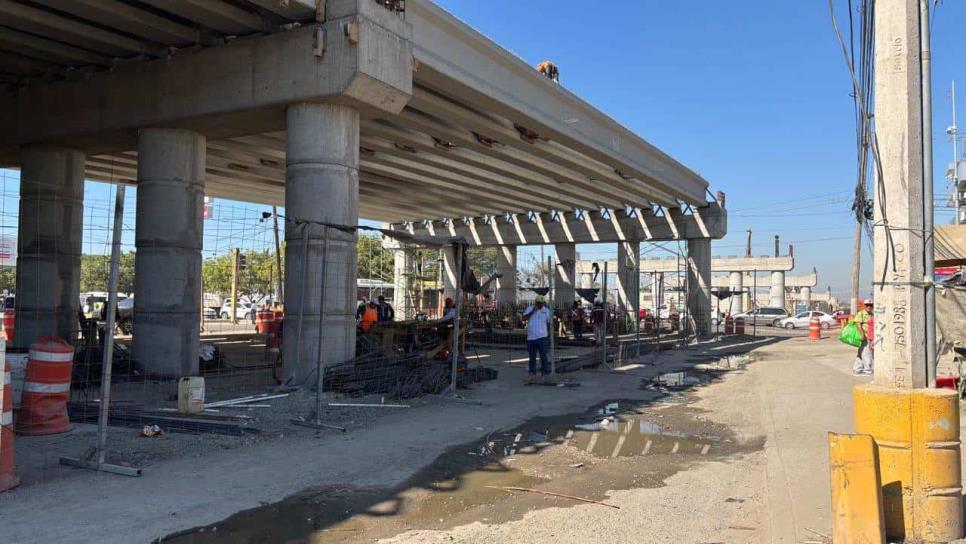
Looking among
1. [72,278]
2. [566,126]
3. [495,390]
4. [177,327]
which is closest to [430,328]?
[495,390]

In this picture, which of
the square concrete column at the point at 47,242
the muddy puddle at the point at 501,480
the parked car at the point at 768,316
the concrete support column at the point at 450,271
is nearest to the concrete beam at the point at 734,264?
the parked car at the point at 768,316

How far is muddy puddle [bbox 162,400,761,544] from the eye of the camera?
5.49 metres

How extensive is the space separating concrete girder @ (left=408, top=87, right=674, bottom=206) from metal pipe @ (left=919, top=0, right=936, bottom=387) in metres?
11.7

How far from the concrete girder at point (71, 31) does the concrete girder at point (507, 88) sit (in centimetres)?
538

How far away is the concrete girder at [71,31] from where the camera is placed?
38.8 ft

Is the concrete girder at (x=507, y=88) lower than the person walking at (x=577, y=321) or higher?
higher

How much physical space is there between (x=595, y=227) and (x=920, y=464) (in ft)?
101

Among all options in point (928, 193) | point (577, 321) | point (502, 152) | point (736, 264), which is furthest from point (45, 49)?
point (736, 264)

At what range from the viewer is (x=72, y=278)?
1706 centimetres

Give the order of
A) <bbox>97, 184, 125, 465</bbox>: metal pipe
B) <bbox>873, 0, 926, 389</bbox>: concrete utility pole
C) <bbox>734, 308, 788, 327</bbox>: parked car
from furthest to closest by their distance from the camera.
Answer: <bbox>734, 308, 788, 327</bbox>: parked car < <bbox>97, 184, 125, 465</bbox>: metal pipe < <bbox>873, 0, 926, 389</bbox>: concrete utility pole

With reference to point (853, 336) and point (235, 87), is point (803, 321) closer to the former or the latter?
point (853, 336)

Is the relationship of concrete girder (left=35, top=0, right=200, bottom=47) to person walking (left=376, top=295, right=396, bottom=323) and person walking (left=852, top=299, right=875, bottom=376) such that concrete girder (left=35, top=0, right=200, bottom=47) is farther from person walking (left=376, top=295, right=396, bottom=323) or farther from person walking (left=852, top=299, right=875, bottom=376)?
person walking (left=852, top=299, right=875, bottom=376)

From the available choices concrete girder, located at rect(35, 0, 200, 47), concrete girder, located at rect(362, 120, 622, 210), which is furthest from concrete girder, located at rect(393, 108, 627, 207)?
concrete girder, located at rect(35, 0, 200, 47)

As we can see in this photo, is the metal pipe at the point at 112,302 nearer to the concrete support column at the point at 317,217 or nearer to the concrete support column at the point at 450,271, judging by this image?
the concrete support column at the point at 317,217
